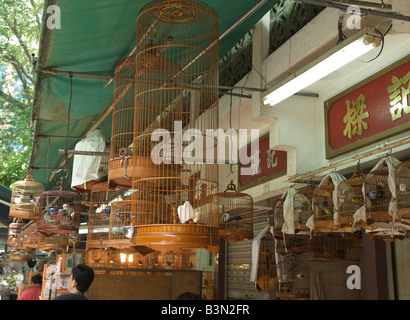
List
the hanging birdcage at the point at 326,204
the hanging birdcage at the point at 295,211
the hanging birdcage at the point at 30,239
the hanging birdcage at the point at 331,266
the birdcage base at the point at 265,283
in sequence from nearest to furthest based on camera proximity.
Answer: the hanging birdcage at the point at 326,204 < the hanging birdcage at the point at 295,211 < the hanging birdcage at the point at 331,266 < the birdcage base at the point at 265,283 < the hanging birdcage at the point at 30,239

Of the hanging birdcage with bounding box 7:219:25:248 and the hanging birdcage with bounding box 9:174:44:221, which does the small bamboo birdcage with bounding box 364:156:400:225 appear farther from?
the hanging birdcage with bounding box 7:219:25:248

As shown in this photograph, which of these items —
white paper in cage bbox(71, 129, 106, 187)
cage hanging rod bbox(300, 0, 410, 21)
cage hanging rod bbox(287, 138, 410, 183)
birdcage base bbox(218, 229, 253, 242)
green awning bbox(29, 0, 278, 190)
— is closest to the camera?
cage hanging rod bbox(300, 0, 410, 21)

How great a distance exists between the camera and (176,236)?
3738mm

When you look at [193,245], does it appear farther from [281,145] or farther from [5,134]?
[5,134]

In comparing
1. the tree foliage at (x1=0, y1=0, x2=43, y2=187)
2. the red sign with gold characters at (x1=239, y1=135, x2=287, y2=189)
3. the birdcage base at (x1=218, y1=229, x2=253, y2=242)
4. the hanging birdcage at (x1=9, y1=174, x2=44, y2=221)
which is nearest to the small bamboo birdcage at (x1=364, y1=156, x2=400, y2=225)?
the birdcage base at (x1=218, y1=229, x2=253, y2=242)

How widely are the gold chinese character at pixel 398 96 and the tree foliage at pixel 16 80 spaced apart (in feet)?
31.3

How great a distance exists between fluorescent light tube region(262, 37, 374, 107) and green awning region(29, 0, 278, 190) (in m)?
1.32

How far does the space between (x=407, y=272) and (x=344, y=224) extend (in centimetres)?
174

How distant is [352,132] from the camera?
5.86 meters

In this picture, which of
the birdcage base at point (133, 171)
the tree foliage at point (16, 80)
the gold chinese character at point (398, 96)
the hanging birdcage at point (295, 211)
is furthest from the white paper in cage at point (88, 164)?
the tree foliage at point (16, 80)

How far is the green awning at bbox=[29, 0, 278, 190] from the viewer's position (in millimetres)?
4738

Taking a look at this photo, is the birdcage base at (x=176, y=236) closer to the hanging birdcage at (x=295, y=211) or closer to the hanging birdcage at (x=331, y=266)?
the hanging birdcage at (x=295, y=211)

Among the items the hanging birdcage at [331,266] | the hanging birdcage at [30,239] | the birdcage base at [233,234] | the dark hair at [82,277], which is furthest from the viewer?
the hanging birdcage at [30,239]

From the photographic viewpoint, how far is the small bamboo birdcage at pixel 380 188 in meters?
4.39
